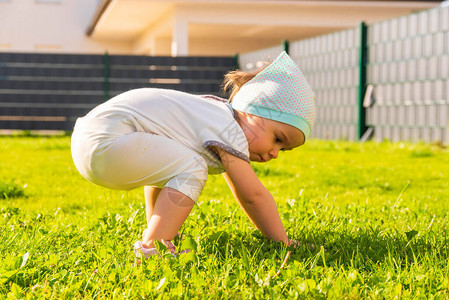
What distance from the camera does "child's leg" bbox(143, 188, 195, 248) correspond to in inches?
88.3

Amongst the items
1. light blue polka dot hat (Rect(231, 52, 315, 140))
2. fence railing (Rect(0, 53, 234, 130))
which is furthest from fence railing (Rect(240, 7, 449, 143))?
light blue polka dot hat (Rect(231, 52, 315, 140))

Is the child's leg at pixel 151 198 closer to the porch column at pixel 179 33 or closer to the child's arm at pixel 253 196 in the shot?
the child's arm at pixel 253 196

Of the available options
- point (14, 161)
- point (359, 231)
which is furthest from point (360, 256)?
point (14, 161)

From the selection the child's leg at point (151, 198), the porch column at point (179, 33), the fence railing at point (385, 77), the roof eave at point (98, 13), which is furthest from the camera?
the roof eave at point (98, 13)

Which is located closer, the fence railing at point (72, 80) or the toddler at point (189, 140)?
the toddler at point (189, 140)

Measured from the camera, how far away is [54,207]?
3.51m

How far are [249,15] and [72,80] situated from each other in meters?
4.62

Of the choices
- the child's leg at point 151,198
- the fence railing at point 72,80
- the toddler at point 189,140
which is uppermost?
the toddler at point 189,140

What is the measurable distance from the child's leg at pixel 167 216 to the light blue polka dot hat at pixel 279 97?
53 centimetres

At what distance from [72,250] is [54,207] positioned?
1253 millimetres

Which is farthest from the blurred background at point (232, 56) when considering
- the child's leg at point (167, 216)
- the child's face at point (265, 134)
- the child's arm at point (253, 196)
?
the child's leg at point (167, 216)

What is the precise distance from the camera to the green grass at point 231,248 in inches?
74.5

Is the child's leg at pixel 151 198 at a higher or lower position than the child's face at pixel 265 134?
lower

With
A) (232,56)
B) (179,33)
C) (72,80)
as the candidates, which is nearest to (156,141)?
(72,80)
